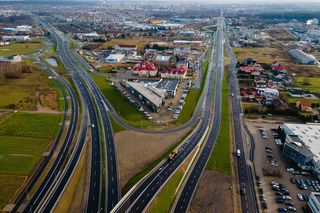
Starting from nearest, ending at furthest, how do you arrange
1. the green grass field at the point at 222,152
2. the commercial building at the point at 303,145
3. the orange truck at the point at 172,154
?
the green grass field at the point at 222,152
the commercial building at the point at 303,145
the orange truck at the point at 172,154

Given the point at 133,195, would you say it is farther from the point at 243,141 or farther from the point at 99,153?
the point at 243,141

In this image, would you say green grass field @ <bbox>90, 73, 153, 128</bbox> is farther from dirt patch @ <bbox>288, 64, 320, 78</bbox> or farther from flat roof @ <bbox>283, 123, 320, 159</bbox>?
dirt patch @ <bbox>288, 64, 320, 78</bbox>

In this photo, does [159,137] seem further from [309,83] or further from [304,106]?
[309,83]

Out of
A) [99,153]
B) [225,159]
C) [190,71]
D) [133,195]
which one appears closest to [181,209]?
[133,195]

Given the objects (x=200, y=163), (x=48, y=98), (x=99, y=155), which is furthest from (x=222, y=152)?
(x=48, y=98)

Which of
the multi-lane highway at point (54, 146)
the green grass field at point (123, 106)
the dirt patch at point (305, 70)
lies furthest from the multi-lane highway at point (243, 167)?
the dirt patch at point (305, 70)

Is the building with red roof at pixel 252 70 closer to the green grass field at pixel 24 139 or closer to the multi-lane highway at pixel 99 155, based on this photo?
the multi-lane highway at pixel 99 155
